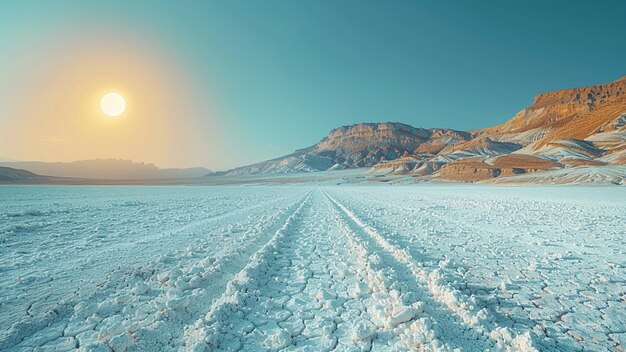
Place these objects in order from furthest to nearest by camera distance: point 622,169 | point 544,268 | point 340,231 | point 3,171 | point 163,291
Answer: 1. point 3,171
2. point 622,169
3. point 340,231
4. point 544,268
5. point 163,291

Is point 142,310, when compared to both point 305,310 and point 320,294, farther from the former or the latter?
point 320,294

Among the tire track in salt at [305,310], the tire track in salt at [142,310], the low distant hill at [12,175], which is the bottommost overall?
the tire track in salt at [305,310]

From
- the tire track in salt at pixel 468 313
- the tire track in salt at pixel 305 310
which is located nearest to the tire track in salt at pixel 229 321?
the tire track in salt at pixel 305 310

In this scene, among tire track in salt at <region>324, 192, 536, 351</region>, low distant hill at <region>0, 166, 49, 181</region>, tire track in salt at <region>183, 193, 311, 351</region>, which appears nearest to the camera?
tire track in salt at <region>324, 192, 536, 351</region>

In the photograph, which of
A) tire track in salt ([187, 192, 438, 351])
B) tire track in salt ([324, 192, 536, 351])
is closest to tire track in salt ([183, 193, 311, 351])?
tire track in salt ([187, 192, 438, 351])

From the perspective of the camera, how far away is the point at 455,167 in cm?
9781

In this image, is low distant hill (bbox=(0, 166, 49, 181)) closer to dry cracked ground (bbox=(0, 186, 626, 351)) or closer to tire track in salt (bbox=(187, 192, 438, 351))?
dry cracked ground (bbox=(0, 186, 626, 351))

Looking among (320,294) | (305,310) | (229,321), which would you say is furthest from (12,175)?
(305,310)

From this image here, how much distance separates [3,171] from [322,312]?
181 meters

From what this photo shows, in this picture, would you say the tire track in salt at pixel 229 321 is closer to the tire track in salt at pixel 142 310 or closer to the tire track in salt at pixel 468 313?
the tire track in salt at pixel 142 310

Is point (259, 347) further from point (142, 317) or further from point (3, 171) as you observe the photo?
point (3, 171)

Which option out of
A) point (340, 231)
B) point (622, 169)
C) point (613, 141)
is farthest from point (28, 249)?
point (613, 141)

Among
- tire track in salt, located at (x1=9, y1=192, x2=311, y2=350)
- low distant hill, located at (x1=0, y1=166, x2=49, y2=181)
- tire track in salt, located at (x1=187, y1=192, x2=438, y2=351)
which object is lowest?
tire track in salt, located at (x1=187, y1=192, x2=438, y2=351)

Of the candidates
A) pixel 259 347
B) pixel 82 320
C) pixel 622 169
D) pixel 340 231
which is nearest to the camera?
pixel 259 347
